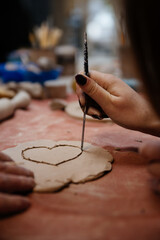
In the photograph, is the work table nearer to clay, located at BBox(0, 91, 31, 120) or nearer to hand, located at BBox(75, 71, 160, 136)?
hand, located at BBox(75, 71, 160, 136)

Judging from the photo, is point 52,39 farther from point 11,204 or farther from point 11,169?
point 11,204

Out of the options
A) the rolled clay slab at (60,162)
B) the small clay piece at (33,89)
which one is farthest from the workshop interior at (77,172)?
the small clay piece at (33,89)

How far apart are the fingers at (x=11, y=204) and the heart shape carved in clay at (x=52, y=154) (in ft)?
1.29

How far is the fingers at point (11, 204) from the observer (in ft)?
3.21

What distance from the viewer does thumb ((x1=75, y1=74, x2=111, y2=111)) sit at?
145 centimetres

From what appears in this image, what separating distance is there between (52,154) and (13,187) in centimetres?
47

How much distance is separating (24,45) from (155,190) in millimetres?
7284

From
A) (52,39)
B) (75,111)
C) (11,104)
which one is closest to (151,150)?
(75,111)

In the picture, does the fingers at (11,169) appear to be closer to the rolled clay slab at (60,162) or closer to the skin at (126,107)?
the rolled clay slab at (60,162)

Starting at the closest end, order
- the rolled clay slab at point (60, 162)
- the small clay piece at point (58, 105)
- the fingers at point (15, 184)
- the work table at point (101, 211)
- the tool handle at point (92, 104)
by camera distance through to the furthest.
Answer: the work table at point (101, 211) → the fingers at point (15, 184) → the rolled clay slab at point (60, 162) → the tool handle at point (92, 104) → the small clay piece at point (58, 105)

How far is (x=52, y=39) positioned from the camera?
16.7ft

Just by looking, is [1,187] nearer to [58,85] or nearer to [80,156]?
[80,156]

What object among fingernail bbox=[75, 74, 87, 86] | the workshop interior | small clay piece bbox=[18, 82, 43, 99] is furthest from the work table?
small clay piece bbox=[18, 82, 43, 99]

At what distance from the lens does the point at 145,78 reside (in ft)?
2.79
